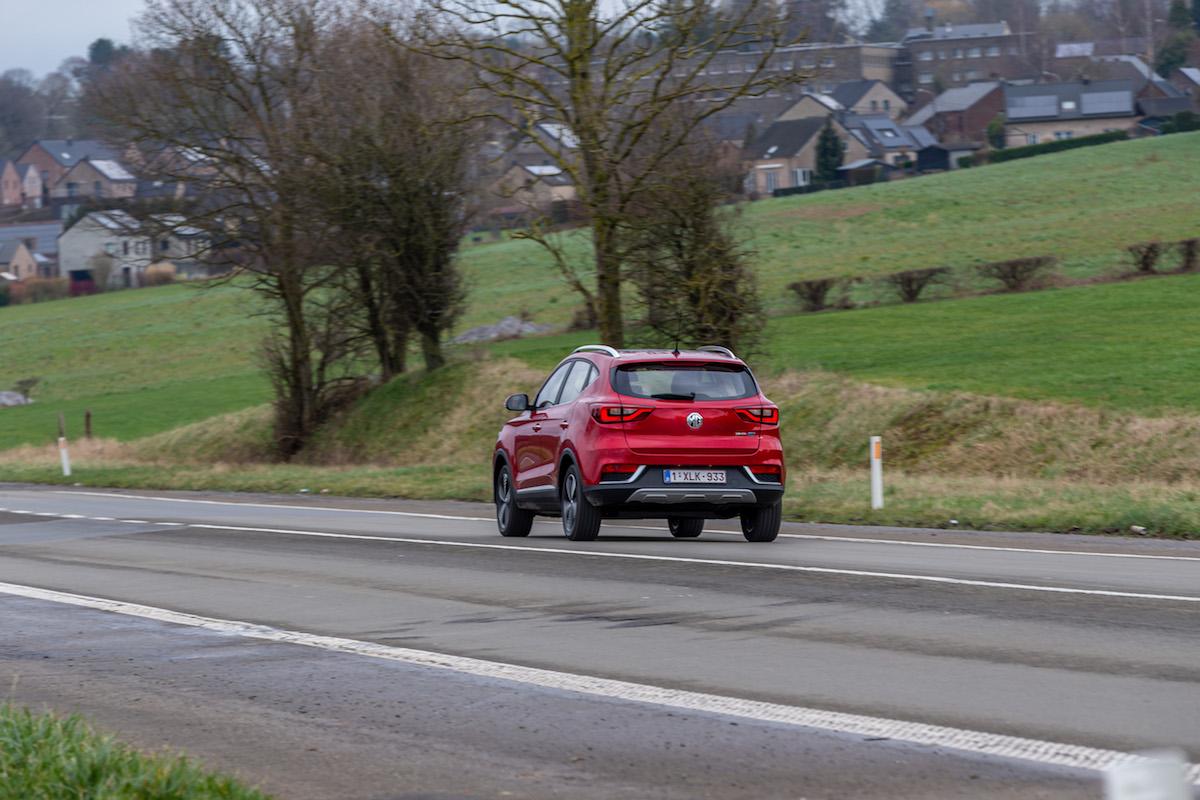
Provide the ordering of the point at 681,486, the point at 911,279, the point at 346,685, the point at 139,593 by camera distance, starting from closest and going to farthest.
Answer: the point at 346,685
the point at 139,593
the point at 681,486
the point at 911,279

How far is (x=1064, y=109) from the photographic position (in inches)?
5079

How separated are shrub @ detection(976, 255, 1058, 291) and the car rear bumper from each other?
30.0m

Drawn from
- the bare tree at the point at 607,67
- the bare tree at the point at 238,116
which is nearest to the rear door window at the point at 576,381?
the bare tree at the point at 607,67

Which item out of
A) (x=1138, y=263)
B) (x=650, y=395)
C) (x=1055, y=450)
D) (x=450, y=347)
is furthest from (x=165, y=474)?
(x=1138, y=263)

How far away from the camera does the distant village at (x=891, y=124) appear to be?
114m

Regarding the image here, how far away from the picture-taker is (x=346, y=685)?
26.1 ft

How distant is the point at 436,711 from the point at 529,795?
63.1 inches

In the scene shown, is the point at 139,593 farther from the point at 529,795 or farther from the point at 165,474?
the point at 165,474

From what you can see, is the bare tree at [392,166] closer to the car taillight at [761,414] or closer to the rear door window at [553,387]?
the rear door window at [553,387]

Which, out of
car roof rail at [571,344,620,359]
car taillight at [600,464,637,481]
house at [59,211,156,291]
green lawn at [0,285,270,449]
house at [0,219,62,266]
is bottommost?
green lawn at [0,285,270,449]

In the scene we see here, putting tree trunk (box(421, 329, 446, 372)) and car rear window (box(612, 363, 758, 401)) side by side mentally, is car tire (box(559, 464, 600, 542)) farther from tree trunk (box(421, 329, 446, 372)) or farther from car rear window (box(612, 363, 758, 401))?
tree trunk (box(421, 329, 446, 372))

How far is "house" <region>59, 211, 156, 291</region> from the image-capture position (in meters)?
37.8

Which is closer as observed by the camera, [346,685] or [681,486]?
[346,685]

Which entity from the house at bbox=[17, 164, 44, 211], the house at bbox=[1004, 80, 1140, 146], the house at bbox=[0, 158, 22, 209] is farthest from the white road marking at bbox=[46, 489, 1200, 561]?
the house at bbox=[0, 158, 22, 209]
